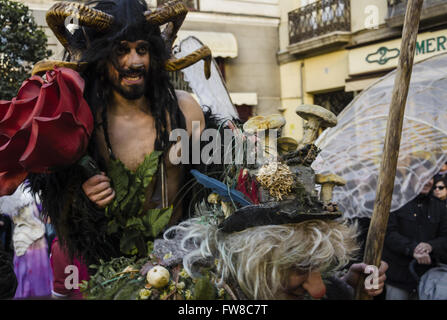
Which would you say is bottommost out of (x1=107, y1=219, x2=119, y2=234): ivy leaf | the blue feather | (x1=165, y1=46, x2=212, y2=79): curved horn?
(x1=107, y1=219, x2=119, y2=234): ivy leaf

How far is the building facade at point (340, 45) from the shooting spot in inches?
330

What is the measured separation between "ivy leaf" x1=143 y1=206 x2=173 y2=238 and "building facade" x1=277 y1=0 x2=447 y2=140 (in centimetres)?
730

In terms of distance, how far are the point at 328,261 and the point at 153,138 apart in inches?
33.4

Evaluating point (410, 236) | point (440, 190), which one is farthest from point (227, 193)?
point (440, 190)

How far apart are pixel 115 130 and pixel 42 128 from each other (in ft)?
1.59

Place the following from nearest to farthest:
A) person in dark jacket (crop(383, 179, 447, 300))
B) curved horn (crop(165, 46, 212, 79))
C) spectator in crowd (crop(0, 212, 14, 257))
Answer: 1. curved horn (crop(165, 46, 212, 79))
2. person in dark jacket (crop(383, 179, 447, 300))
3. spectator in crowd (crop(0, 212, 14, 257))

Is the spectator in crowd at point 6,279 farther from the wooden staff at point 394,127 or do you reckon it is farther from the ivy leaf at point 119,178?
the wooden staff at point 394,127

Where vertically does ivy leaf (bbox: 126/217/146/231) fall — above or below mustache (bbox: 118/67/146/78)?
below

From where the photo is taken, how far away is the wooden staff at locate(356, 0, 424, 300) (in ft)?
4.96

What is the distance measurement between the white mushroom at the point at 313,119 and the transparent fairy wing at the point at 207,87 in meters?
0.78

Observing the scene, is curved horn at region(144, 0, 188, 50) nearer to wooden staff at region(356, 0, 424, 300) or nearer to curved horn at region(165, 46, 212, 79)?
curved horn at region(165, 46, 212, 79)

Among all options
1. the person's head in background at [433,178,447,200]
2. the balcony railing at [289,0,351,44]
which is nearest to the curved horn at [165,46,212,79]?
the person's head in background at [433,178,447,200]

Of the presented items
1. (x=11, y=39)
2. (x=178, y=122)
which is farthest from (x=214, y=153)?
(x=11, y=39)

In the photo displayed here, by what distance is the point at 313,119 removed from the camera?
160cm
